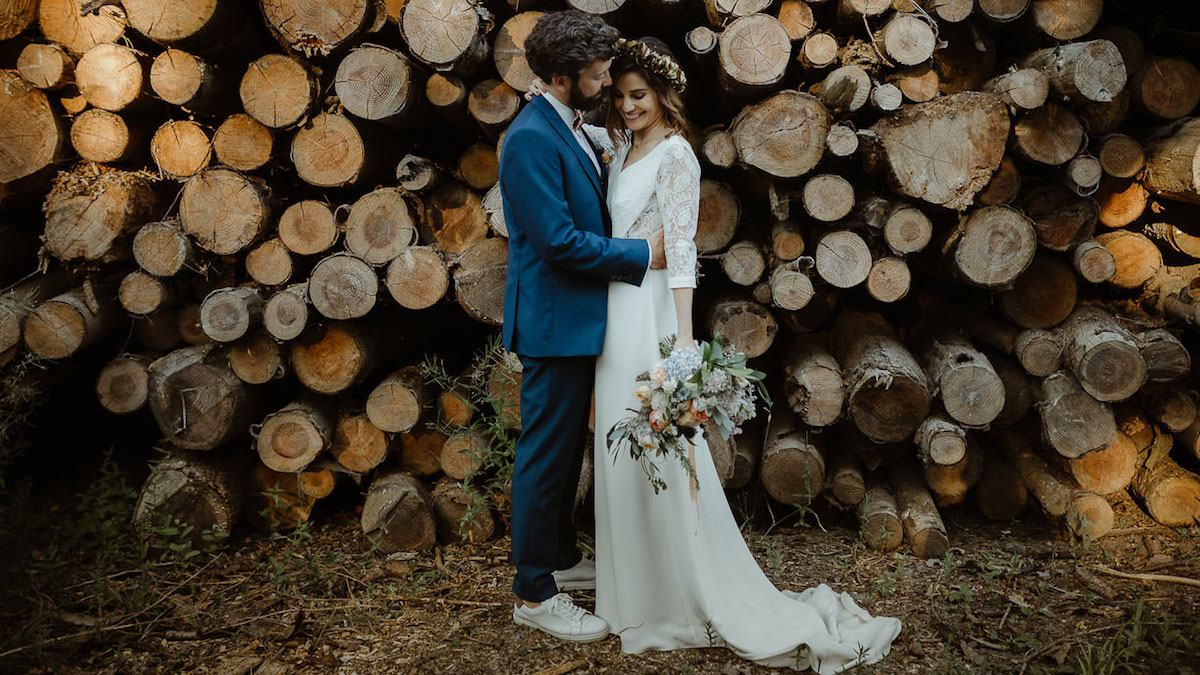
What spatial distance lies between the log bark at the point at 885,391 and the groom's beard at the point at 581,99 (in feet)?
4.93

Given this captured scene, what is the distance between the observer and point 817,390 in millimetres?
3025

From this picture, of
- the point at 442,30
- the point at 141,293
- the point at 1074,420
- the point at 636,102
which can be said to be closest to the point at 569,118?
the point at 636,102

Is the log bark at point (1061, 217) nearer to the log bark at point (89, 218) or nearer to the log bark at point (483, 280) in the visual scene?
the log bark at point (483, 280)

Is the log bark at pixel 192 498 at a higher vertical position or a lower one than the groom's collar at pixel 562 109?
lower

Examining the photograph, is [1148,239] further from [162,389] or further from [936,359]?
[162,389]

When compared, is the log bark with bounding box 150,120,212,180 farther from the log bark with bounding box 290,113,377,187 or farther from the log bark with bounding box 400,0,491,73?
the log bark with bounding box 400,0,491,73

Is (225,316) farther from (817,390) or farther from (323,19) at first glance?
(817,390)

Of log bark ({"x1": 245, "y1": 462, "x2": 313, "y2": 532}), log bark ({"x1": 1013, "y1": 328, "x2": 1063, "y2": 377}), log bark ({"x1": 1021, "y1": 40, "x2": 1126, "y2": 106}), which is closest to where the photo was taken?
log bark ({"x1": 1021, "y1": 40, "x2": 1126, "y2": 106})

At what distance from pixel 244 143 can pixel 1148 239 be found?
3843 millimetres

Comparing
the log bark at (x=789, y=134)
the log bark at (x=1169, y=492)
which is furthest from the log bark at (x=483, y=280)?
the log bark at (x=1169, y=492)

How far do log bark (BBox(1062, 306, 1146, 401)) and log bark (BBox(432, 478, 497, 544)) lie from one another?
99.7 inches

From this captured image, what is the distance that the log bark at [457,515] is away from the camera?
331cm

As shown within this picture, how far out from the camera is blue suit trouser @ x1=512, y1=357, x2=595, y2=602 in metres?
2.53

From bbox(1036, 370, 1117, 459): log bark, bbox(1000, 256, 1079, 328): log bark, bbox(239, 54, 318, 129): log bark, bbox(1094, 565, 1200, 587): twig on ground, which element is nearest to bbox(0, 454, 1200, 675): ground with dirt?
bbox(1094, 565, 1200, 587): twig on ground
